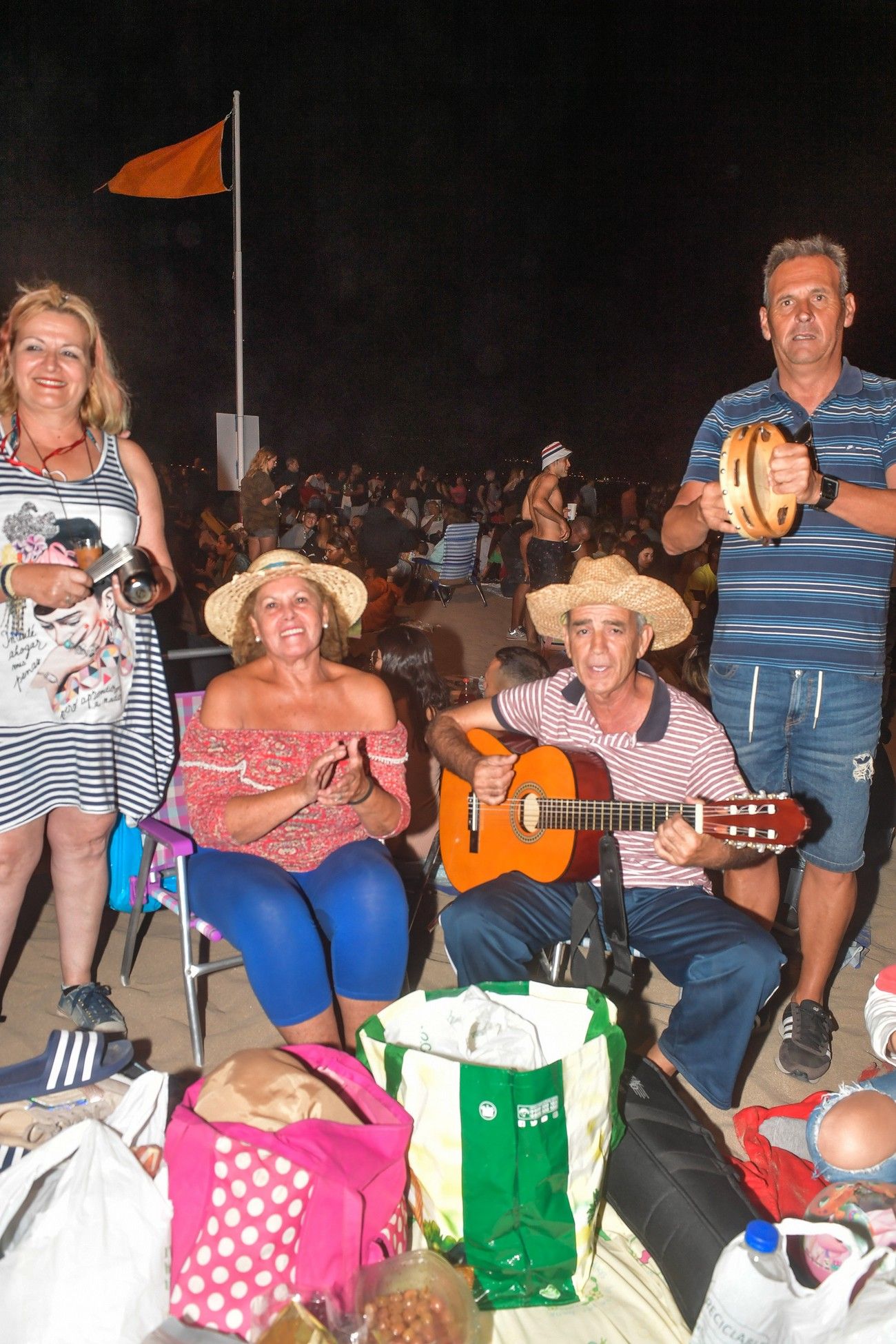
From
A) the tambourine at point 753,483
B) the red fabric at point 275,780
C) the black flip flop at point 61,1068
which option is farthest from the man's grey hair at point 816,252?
the black flip flop at point 61,1068

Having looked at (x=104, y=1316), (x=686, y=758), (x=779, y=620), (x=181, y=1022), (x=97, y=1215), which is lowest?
(x=181, y=1022)

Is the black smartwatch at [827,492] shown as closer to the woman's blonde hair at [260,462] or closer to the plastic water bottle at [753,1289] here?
the plastic water bottle at [753,1289]

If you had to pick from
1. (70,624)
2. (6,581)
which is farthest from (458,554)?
(6,581)

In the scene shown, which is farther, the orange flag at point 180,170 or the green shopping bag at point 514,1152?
the orange flag at point 180,170

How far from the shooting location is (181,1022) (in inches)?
117

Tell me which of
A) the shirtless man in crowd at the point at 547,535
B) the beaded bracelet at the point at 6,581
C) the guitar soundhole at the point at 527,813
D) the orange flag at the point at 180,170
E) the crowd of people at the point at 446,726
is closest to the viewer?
the beaded bracelet at the point at 6,581

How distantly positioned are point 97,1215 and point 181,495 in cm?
1179

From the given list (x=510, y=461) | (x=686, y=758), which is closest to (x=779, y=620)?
(x=686, y=758)

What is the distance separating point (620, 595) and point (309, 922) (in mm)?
1292

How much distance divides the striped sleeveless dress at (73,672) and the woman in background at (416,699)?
1266 millimetres

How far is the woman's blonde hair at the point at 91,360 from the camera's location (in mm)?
2436

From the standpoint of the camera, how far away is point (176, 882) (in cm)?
303

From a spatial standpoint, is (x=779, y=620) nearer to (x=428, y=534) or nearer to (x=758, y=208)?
(x=428, y=534)

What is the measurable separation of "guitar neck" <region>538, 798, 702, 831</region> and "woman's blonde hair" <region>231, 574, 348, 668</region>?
855 mm
